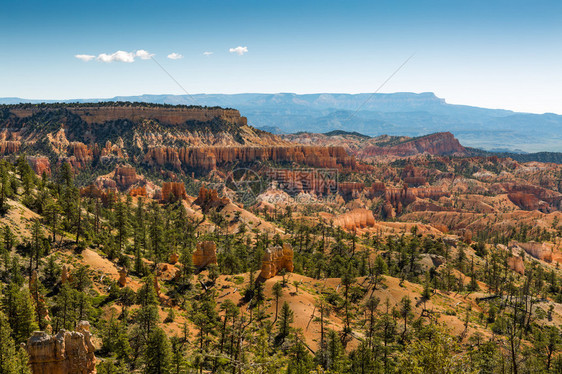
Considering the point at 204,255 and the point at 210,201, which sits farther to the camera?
the point at 210,201

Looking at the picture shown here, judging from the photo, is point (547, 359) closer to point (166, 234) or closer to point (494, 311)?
point (494, 311)

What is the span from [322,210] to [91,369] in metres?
138

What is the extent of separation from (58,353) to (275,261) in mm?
41354

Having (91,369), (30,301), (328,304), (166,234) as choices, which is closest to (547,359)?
(328,304)

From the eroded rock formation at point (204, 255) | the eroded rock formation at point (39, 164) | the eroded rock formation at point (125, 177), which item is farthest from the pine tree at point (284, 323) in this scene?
the eroded rock formation at point (39, 164)

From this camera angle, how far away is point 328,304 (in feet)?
209

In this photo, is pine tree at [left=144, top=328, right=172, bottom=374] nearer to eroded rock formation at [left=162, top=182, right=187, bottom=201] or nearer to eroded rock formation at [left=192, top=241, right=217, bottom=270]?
eroded rock formation at [left=192, top=241, right=217, bottom=270]

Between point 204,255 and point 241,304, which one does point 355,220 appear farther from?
point 241,304

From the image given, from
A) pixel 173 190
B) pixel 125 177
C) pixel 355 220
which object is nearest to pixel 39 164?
pixel 125 177

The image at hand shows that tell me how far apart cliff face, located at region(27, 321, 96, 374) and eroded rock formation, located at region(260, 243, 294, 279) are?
36.3 metres

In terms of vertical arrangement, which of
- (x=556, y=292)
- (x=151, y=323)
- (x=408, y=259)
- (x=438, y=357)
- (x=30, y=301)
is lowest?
(x=556, y=292)

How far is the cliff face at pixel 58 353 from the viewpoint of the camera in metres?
32.4

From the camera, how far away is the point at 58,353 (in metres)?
32.8

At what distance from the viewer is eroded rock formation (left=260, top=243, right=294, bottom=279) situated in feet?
222
